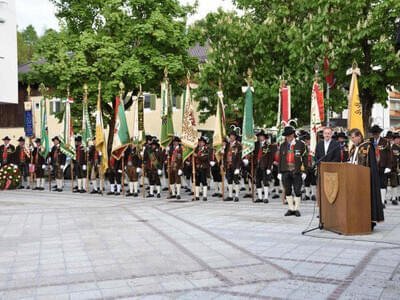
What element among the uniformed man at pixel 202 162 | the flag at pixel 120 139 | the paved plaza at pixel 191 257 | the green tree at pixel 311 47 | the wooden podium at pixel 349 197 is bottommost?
the paved plaza at pixel 191 257

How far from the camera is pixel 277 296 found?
5.04 metres

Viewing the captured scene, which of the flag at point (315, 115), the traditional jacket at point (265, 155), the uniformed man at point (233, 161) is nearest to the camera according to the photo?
the traditional jacket at point (265, 155)

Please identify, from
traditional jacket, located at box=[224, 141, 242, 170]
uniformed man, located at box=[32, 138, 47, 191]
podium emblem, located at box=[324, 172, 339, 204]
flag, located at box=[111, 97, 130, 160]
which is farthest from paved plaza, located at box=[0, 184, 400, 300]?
uniformed man, located at box=[32, 138, 47, 191]

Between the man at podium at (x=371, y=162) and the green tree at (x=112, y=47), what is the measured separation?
1361cm

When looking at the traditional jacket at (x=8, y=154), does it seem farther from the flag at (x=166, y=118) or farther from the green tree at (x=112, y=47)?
the flag at (x=166, y=118)

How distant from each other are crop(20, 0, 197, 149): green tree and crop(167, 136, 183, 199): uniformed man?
19.4 ft

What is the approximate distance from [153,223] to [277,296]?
18.3ft

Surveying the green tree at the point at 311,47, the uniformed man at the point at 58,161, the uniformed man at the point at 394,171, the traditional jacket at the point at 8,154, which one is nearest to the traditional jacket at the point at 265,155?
the green tree at the point at 311,47

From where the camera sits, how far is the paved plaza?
17.5ft

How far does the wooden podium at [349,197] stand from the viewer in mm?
8336

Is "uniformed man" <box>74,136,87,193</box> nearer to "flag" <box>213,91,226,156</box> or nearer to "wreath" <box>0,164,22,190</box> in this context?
"wreath" <box>0,164,22,190</box>

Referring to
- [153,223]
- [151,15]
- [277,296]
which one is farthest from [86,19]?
[277,296]

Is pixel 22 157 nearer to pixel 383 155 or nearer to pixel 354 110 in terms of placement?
pixel 383 155

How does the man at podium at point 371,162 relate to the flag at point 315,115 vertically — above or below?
below
